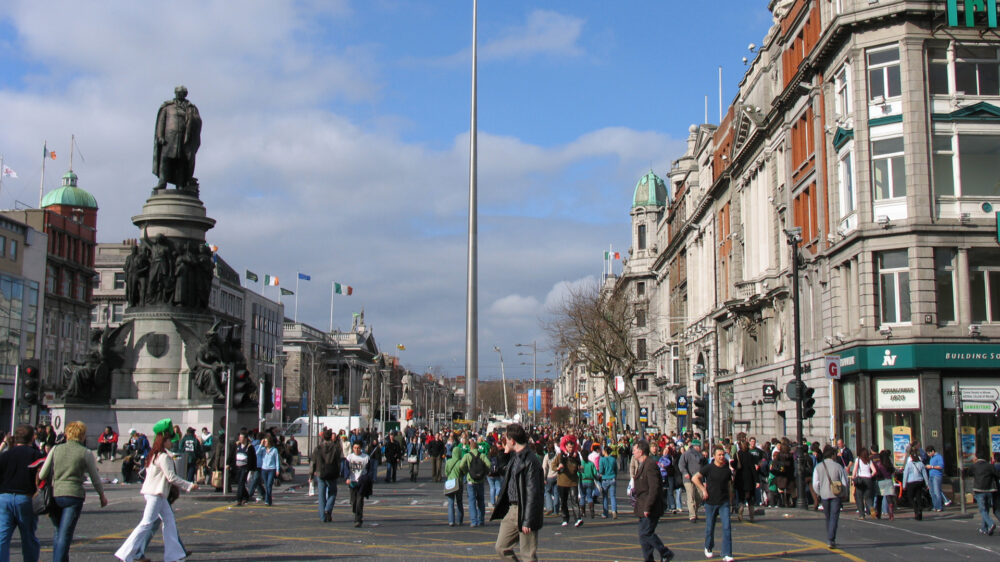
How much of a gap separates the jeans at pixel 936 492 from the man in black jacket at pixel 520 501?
1762 cm

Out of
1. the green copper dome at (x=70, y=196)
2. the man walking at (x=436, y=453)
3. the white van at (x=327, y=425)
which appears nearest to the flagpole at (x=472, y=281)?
the white van at (x=327, y=425)

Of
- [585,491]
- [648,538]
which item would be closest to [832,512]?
[648,538]

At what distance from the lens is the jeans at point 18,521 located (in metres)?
10.9

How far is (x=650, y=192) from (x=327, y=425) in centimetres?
5858

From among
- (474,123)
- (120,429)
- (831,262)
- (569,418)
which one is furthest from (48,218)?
(569,418)

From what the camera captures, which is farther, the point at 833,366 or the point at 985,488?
the point at 833,366

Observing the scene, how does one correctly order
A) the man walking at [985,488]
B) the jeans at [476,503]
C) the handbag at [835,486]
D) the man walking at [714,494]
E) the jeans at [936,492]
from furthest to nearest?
the jeans at [936,492] < the jeans at [476,503] < the man walking at [985,488] < the handbag at [835,486] < the man walking at [714,494]

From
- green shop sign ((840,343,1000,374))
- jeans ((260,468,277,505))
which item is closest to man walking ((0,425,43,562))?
jeans ((260,468,277,505))

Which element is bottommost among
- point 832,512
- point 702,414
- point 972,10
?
point 832,512

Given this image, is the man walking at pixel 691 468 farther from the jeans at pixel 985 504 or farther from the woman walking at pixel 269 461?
the woman walking at pixel 269 461

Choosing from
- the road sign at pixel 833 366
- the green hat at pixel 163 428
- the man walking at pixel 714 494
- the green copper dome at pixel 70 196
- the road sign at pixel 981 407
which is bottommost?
the man walking at pixel 714 494

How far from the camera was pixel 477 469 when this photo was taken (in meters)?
20.0

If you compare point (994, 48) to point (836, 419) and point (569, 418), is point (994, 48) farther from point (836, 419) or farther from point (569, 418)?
point (569, 418)

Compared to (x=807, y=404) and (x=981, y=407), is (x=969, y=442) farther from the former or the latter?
(x=807, y=404)
